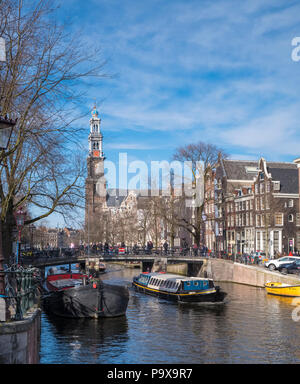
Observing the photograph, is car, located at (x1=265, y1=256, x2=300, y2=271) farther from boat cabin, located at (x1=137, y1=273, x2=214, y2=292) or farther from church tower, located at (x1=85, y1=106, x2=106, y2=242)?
church tower, located at (x1=85, y1=106, x2=106, y2=242)

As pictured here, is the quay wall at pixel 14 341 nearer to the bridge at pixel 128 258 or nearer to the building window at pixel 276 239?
the bridge at pixel 128 258

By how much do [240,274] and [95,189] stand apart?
7709 cm

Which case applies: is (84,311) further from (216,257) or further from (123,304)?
(216,257)

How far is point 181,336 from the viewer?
23547 millimetres

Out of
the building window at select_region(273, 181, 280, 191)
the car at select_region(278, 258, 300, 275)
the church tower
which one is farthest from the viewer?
the building window at select_region(273, 181, 280, 191)

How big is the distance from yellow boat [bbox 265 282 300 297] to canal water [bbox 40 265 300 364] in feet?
6.16

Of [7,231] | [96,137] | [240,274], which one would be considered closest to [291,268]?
[240,274]

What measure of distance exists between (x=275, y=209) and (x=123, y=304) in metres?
28.9

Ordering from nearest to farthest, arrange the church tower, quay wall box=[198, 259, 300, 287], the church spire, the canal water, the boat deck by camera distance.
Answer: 1. the canal water
2. the church tower
3. the boat deck
4. quay wall box=[198, 259, 300, 287]
5. the church spire

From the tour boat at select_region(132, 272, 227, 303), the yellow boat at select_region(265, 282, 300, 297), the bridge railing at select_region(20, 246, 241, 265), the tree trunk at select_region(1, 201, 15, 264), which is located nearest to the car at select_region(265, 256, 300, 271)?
the yellow boat at select_region(265, 282, 300, 297)

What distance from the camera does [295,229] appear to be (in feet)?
190

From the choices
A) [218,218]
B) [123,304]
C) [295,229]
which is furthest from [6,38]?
[218,218]

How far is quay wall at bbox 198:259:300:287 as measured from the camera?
1571 inches

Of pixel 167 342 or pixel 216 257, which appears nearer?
pixel 167 342
